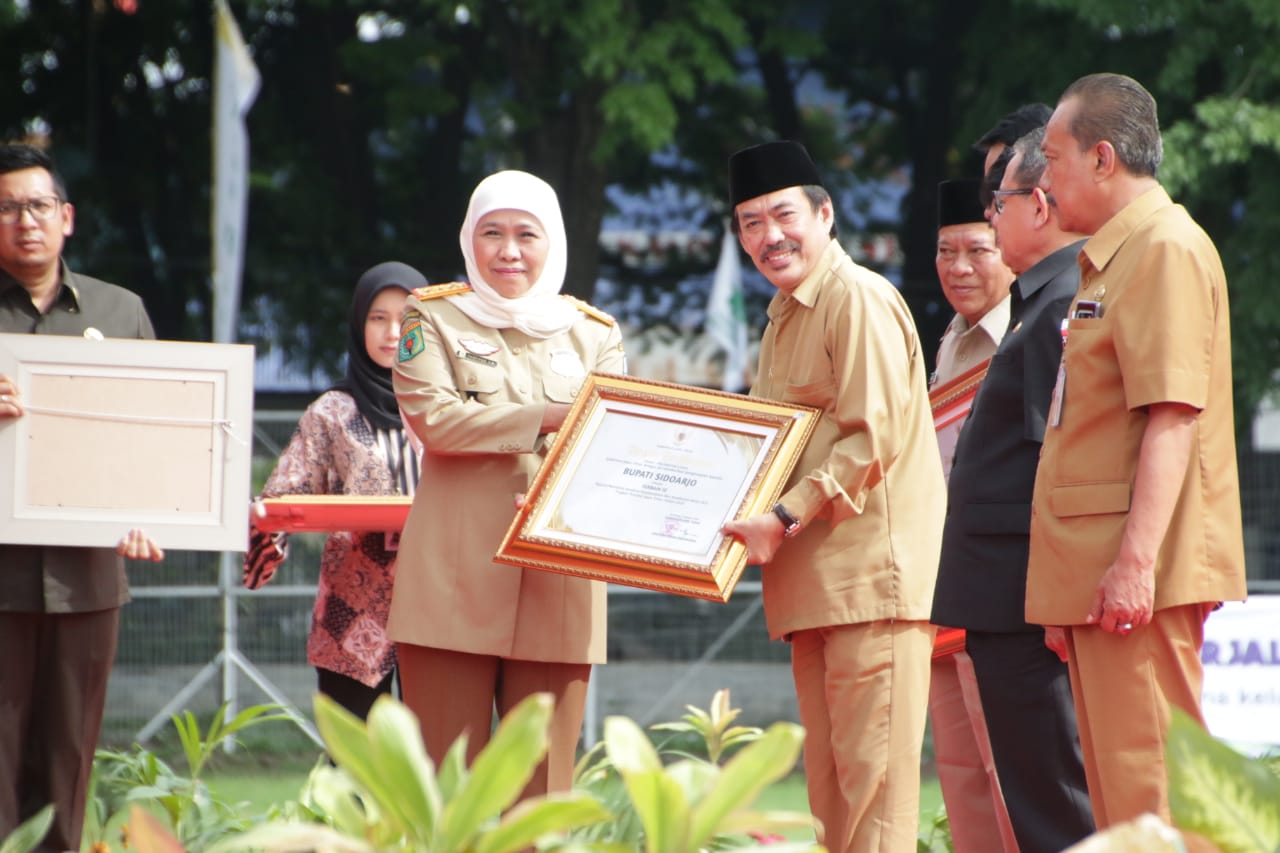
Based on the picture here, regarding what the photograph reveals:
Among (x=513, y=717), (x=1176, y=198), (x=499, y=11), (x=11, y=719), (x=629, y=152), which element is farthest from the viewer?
(x=629, y=152)

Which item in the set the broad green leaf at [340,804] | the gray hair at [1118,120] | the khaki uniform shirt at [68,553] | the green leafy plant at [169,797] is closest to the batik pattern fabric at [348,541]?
the green leafy plant at [169,797]

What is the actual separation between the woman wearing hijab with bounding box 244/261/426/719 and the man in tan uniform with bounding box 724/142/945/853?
1.45 meters

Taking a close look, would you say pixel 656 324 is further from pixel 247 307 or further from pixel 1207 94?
pixel 1207 94

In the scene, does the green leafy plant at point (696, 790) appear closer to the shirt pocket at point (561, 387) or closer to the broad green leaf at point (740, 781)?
the broad green leaf at point (740, 781)

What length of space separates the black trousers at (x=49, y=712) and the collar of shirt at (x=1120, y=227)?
9.12 ft

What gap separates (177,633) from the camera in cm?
843

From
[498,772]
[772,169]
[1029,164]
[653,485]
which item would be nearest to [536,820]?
[498,772]

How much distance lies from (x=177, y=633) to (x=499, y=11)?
6.14 meters

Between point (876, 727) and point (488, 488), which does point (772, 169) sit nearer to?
point (488, 488)

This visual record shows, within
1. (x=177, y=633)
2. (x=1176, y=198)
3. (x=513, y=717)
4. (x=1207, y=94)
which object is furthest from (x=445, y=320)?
(x=1207, y=94)

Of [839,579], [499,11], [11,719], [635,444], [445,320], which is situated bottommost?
[11,719]

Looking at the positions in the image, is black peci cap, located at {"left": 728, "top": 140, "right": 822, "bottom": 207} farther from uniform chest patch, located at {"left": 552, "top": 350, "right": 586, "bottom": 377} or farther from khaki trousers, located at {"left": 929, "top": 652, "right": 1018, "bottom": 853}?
khaki trousers, located at {"left": 929, "top": 652, "right": 1018, "bottom": 853}

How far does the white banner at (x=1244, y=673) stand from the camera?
656 cm

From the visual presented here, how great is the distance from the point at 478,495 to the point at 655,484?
18.1 inches
